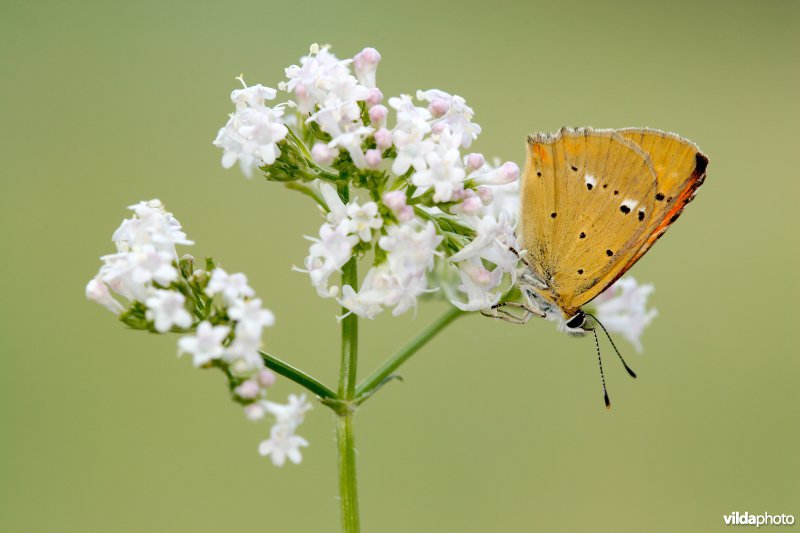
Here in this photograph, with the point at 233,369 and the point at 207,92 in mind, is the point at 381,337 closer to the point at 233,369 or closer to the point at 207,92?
the point at 207,92

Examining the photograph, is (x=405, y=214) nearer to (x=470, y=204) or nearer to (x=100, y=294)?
(x=470, y=204)

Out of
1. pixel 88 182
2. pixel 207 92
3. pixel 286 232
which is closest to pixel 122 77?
pixel 207 92

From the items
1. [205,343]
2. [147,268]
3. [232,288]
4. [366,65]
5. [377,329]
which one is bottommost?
[205,343]

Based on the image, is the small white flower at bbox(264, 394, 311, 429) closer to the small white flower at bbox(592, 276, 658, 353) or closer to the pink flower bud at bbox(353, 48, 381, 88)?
the pink flower bud at bbox(353, 48, 381, 88)

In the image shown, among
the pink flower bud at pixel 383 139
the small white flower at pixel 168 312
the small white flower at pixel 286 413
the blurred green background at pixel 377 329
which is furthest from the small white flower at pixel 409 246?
the blurred green background at pixel 377 329

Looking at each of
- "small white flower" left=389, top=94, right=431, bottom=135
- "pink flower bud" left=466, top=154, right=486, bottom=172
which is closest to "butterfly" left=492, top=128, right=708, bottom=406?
"pink flower bud" left=466, top=154, right=486, bottom=172

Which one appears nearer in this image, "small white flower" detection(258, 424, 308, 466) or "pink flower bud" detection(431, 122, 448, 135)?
"small white flower" detection(258, 424, 308, 466)

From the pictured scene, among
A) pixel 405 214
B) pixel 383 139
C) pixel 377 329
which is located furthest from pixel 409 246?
pixel 377 329
